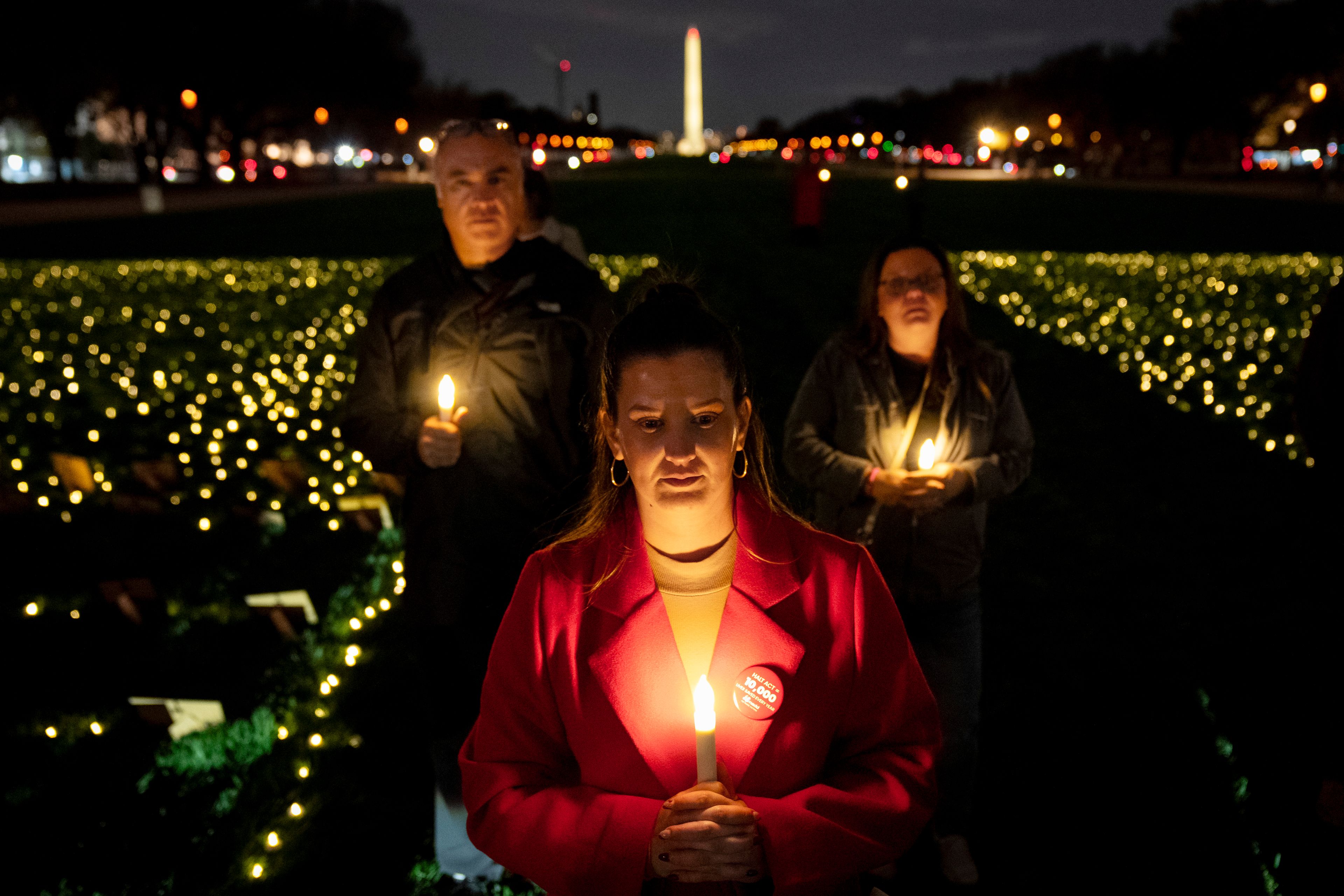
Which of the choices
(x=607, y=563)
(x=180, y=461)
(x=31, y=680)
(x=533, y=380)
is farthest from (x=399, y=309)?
(x=180, y=461)

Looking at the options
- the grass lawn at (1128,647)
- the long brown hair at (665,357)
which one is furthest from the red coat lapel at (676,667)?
the grass lawn at (1128,647)

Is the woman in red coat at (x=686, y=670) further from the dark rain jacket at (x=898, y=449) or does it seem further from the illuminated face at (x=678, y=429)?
the dark rain jacket at (x=898, y=449)

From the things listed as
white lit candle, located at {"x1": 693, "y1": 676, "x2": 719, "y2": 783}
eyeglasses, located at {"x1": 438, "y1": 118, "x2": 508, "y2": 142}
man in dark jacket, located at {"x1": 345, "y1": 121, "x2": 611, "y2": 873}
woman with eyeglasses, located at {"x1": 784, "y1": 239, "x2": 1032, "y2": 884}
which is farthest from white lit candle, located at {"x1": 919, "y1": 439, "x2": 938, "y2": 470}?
eyeglasses, located at {"x1": 438, "y1": 118, "x2": 508, "y2": 142}

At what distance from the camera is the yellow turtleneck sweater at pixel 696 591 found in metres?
1.88

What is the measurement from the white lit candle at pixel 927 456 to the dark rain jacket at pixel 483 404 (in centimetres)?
89

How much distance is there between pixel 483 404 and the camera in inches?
104

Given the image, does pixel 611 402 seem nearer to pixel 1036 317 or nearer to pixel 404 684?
pixel 404 684

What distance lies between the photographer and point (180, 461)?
716 cm

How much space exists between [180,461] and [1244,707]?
673 centimetres

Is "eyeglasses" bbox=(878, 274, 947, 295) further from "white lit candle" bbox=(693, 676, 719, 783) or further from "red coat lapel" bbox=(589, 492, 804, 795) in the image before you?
"white lit candle" bbox=(693, 676, 719, 783)

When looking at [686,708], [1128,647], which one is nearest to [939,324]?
[686,708]

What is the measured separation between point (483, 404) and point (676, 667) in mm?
1103

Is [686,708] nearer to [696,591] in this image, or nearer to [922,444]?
[696,591]

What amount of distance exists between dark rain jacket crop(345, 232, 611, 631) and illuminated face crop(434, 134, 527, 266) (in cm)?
6
